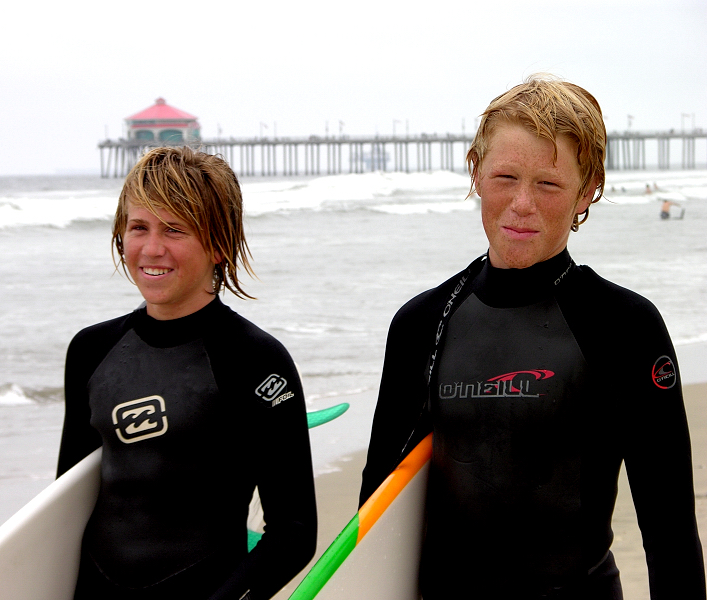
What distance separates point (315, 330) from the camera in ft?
21.8

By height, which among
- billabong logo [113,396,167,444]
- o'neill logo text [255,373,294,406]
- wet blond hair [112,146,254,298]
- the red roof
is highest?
the red roof

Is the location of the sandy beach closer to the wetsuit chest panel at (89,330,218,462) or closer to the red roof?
the wetsuit chest panel at (89,330,218,462)

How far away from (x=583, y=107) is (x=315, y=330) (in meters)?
5.30

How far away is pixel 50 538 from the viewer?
5.39ft

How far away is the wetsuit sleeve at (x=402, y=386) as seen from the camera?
1.59 meters

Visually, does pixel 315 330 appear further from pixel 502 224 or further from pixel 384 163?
pixel 384 163

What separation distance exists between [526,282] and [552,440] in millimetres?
302

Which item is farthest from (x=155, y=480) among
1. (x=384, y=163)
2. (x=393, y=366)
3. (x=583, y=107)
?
(x=384, y=163)

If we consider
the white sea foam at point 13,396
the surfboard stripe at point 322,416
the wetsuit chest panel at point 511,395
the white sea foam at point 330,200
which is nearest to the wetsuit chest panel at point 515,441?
the wetsuit chest panel at point 511,395

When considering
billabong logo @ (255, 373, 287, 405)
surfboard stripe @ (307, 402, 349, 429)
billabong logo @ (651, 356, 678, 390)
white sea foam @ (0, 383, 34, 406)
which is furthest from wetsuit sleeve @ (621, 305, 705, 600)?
white sea foam @ (0, 383, 34, 406)

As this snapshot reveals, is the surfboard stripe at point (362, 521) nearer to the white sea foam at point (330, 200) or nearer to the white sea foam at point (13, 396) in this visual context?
the white sea foam at point (13, 396)

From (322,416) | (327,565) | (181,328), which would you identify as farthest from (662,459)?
(322,416)

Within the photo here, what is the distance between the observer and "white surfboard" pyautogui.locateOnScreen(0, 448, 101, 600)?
1.59 meters

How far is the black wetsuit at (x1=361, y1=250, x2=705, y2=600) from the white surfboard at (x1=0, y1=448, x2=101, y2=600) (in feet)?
2.38
